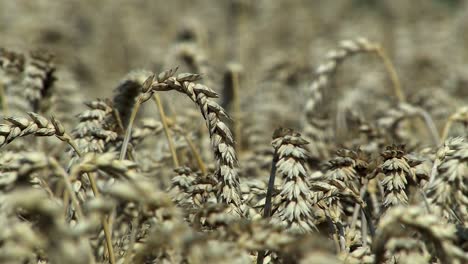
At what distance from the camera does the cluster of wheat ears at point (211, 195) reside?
165 cm

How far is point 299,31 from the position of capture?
32.5 feet

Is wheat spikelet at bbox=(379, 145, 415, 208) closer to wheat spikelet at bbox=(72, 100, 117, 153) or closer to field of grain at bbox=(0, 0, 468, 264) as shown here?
field of grain at bbox=(0, 0, 468, 264)


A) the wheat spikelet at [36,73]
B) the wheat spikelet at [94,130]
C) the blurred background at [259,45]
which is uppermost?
the blurred background at [259,45]

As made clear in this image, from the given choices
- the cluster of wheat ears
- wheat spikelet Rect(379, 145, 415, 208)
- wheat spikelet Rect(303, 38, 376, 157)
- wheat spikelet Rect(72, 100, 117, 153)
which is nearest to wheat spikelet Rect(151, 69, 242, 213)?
the cluster of wheat ears

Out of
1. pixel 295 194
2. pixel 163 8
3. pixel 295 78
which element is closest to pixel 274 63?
pixel 295 78

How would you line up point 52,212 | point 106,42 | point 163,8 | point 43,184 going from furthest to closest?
point 163,8, point 106,42, point 43,184, point 52,212

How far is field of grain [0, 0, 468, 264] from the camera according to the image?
174 cm

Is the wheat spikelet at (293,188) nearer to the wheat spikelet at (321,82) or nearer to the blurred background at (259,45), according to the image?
the wheat spikelet at (321,82)

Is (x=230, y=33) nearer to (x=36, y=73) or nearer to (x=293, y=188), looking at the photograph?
(x=36, y=73)

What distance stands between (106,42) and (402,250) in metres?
7.75

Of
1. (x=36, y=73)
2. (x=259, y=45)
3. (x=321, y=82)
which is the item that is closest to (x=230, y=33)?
(x=259, y=45)

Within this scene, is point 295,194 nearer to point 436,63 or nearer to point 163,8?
point 436,63

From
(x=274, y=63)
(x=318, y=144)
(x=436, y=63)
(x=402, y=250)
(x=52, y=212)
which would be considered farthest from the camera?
(x=436, y=63)

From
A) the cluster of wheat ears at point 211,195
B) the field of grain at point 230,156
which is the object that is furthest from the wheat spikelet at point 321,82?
the cluster of wheat ears at point 211,195
